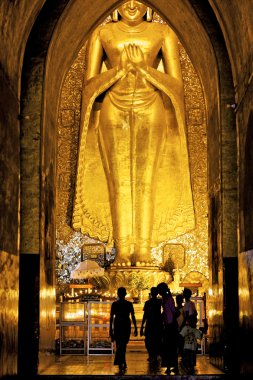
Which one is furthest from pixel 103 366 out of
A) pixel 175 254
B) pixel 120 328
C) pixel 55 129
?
pixel 175 254

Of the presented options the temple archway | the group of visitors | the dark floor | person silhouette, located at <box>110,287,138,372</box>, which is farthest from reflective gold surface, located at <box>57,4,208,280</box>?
person silhouette, located at <box>110,287,138,372</box>

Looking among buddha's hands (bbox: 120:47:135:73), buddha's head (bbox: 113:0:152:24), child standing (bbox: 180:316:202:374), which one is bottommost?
child standing (bbox: 180:316:202:374)

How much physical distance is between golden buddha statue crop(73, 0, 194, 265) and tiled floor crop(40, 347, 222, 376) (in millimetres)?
3601

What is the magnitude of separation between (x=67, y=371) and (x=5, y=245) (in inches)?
75.5

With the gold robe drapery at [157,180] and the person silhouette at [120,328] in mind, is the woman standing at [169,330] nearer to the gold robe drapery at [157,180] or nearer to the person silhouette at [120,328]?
the person silhouette at [120,328]

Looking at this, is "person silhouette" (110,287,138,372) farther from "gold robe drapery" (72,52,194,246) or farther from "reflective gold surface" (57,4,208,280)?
"gold robe drapery" (72,52,194,246)

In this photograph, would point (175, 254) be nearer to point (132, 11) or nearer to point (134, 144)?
point (134, 144)

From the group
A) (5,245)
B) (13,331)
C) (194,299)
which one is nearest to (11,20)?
(5,245)

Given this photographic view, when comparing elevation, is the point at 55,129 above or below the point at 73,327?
above

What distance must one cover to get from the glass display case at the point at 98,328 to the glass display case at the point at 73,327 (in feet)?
0.30

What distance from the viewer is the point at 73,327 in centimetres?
1196

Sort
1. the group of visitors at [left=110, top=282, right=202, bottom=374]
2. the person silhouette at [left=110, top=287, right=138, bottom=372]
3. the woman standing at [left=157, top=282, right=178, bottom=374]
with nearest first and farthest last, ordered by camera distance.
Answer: the group of visitors at [left=110, top=282, right=202, bottom=374], the woman standing at [left=157, top=282, right=178, bottom=374], the person silhouette at [left=110, top=287, right=138, bottom=372]

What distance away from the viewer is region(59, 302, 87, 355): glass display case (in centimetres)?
1190

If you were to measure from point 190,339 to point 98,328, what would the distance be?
111 inches
